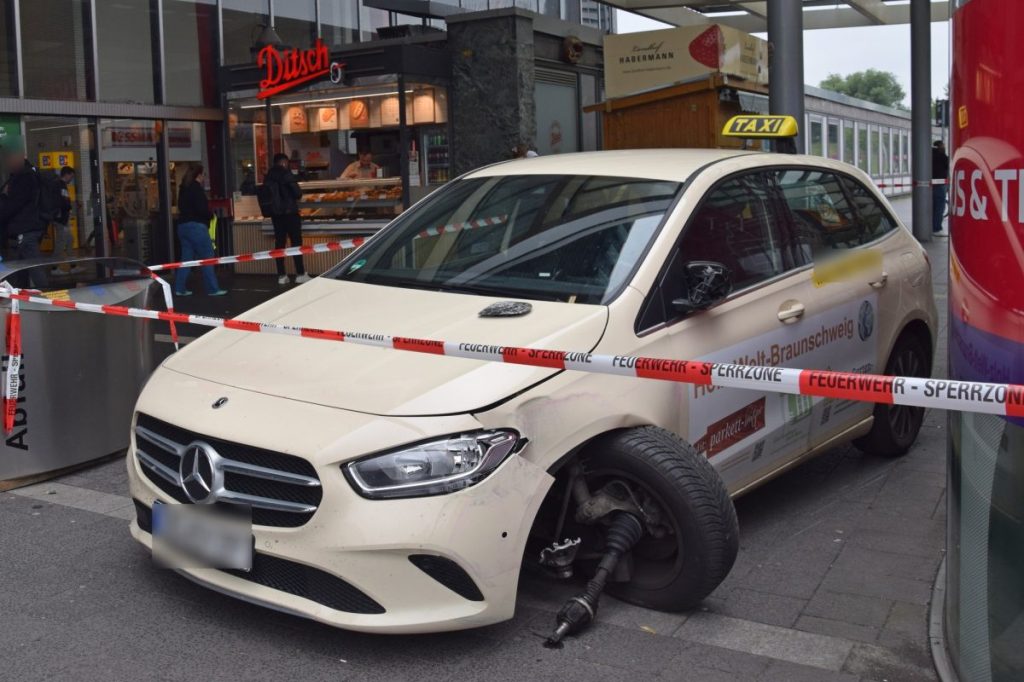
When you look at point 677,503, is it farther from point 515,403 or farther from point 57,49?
point 57,49

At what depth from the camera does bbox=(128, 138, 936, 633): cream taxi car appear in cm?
372

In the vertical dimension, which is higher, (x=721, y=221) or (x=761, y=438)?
(x=721, y=221)

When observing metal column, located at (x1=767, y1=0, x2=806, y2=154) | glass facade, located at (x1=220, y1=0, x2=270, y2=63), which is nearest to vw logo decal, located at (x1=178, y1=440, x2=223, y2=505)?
metal column, located at (x1=767, y1=0, x2=806, y2=154)

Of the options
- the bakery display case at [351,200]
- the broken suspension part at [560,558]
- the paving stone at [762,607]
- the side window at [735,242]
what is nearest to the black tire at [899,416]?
the side window at [735,242]

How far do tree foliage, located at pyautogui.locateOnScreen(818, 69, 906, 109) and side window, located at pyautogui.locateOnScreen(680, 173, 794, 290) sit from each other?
16003 centimetres

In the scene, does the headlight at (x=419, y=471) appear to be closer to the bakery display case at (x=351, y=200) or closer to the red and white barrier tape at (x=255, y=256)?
the red and white barrier tape at (x=255, y=256)

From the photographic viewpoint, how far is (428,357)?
13.7 ft

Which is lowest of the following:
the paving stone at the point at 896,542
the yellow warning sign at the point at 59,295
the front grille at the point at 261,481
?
the paving stone at the point at 896,542

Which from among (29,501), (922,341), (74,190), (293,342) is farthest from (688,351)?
(74,190)

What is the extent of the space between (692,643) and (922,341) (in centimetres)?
319

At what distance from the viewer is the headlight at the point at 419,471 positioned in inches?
145

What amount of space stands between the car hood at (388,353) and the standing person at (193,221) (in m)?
9.61

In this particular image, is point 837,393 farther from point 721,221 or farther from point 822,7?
point 822,7

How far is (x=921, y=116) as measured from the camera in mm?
21781
